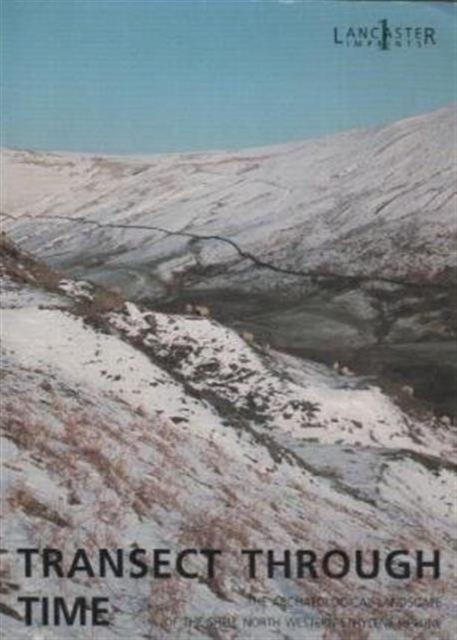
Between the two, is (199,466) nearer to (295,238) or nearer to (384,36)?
(295,238)

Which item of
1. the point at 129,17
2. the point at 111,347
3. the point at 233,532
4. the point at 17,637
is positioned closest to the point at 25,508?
the point at 17,637

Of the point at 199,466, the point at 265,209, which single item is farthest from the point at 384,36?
the point at 199,466

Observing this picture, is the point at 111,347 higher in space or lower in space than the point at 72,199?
lower

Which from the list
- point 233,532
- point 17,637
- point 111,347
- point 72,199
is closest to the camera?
point 17,637

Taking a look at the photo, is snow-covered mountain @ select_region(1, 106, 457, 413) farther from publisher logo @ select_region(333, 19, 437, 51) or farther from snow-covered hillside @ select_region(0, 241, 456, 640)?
publisher logo @ select_region(333, 19, 437, 51)

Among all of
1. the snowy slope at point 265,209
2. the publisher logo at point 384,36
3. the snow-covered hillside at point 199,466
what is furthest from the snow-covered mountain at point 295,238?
the publisher logo at point 384,36

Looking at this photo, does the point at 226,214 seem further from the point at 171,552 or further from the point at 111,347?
the point at 171,552
